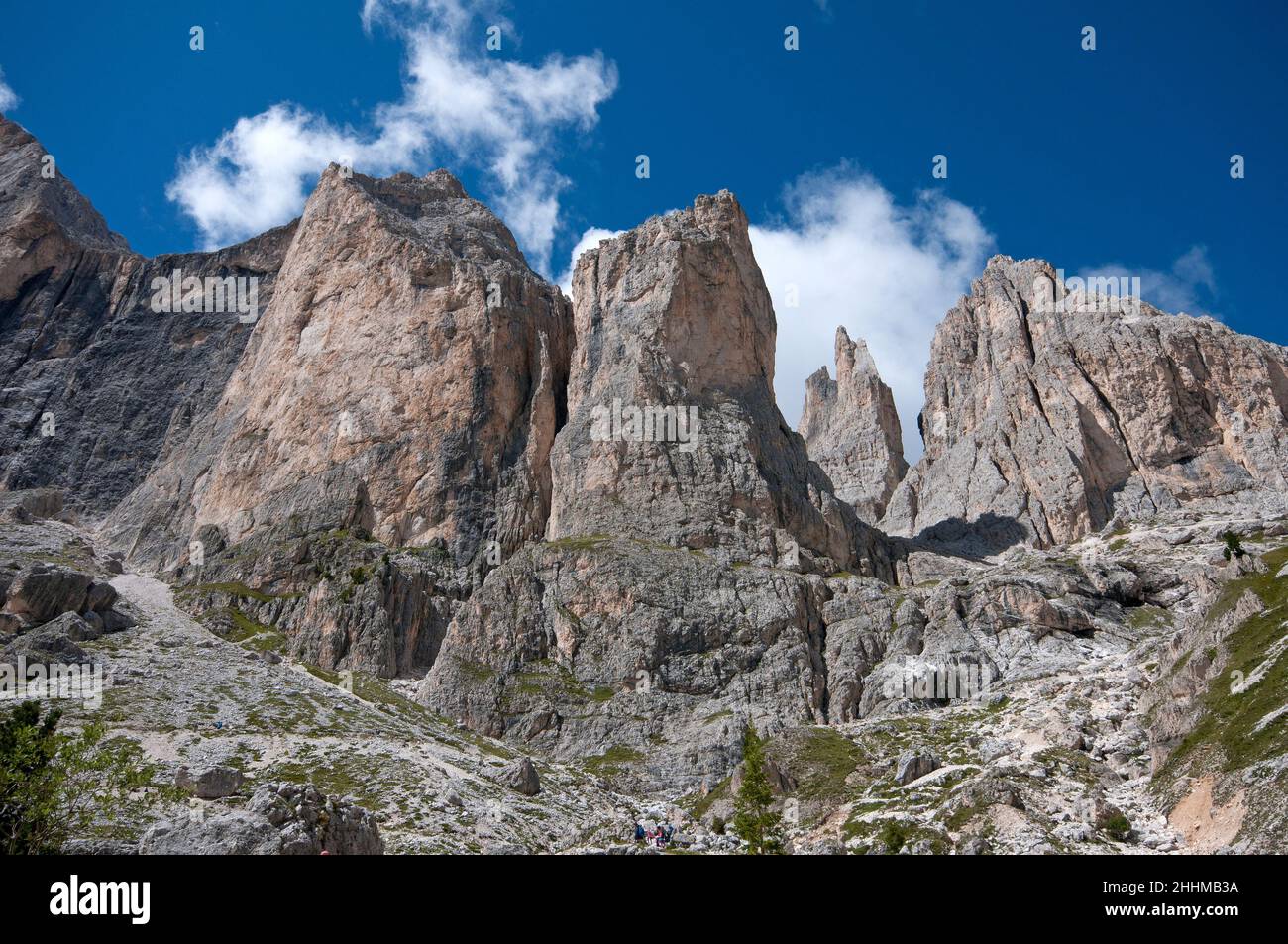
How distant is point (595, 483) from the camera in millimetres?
132125

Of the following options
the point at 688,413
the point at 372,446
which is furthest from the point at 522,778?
the point at 372,446

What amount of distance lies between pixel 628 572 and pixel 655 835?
162 feet

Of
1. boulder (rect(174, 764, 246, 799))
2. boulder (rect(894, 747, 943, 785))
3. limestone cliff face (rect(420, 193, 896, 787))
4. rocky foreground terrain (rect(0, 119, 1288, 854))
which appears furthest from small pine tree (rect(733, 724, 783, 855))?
limestone cliff face (rect(420, 193, 896, 787))

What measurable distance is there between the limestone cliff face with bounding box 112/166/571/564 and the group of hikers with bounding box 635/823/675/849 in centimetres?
6880

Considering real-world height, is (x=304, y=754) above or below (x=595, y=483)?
below

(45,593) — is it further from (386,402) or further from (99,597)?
(386,402)

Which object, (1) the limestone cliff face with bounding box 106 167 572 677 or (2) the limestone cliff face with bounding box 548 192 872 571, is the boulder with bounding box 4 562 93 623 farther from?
(2) the limestone cliff face with bounding box 548 192 872 571

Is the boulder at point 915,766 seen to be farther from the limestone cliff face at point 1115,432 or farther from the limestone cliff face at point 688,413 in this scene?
the limestone cliff face at point 1115,432

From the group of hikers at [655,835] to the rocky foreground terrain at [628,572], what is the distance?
4.41 feet

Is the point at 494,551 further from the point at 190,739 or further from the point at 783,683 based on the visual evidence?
the point at 190,739

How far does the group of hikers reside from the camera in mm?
66125

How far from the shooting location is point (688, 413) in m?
137
